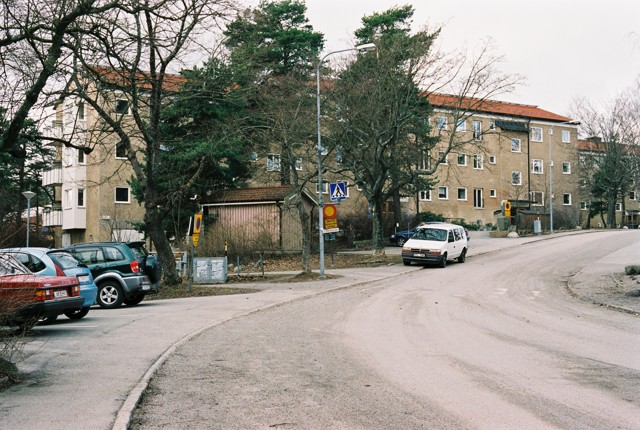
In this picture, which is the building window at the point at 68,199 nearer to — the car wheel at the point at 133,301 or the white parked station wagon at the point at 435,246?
the white parked station wagon at the point at 435,246

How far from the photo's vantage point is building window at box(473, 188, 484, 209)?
67.0m

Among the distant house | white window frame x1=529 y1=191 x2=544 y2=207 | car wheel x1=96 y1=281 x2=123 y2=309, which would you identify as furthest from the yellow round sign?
white window frame x1=529 y1=191 x2=544 y2=207

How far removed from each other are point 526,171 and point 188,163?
44.1m

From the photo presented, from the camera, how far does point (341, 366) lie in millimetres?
9156

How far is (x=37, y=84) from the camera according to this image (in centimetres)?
950

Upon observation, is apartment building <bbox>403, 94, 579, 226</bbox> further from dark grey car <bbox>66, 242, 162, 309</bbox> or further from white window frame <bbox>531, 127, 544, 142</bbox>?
dark grey car <bbox>66, 242, 162, 309</bbox>

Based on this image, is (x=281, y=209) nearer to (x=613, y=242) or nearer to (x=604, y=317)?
(x=613, y=242)

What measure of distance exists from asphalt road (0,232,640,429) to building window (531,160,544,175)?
5454 centimetres

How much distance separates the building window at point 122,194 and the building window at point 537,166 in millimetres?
42827

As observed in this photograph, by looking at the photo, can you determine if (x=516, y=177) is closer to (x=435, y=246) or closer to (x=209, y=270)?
(x=435, y=246)

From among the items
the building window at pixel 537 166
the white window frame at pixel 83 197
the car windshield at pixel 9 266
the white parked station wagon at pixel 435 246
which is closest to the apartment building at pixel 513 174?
the building window at pixel 537 166

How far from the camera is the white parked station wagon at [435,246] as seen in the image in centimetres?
3155

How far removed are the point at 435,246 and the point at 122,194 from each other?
29.6 m

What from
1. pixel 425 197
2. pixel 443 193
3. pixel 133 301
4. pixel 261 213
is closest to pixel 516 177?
pixel 443 193
